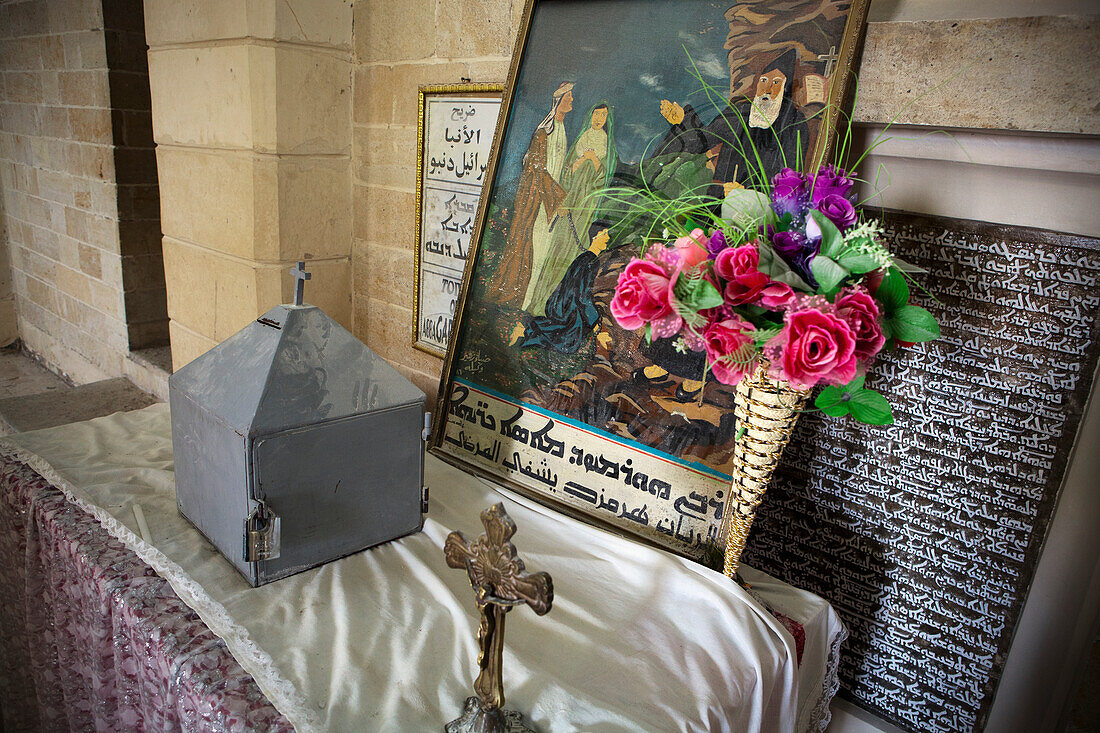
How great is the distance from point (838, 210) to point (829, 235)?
41 mm

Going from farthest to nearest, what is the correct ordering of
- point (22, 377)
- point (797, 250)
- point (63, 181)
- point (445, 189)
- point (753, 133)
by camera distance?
point (22, 377)
point (63, 181)
point (445, 189)
point (753, 133)
point (797, 250)

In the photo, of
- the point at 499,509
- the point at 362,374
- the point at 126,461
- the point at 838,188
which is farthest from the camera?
the point at 126,461

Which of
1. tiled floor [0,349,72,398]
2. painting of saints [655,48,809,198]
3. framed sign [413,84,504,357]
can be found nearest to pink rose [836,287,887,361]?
painting of saints [655,48,809,198]

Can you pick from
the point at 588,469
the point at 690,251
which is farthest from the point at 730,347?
the point at 588,469

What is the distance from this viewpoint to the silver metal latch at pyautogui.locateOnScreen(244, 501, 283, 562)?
1163 millimetres

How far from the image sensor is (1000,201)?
3.89 feet

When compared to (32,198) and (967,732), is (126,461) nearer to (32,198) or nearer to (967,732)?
(967,732)

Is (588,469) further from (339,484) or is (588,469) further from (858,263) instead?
(858,263)

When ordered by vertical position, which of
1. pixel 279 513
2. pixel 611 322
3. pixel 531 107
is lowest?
pixel 279 513

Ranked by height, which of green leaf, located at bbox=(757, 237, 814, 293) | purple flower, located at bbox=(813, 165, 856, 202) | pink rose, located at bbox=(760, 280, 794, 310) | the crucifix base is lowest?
the crucifix base

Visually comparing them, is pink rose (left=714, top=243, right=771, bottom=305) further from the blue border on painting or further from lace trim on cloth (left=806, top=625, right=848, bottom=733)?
lace trim on cloth (left=806, top=625, right=848, bottom=733)

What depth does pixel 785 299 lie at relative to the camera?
0.95m

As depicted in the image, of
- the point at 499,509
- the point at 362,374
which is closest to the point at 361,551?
the point at 362,374

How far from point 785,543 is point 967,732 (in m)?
0.47
